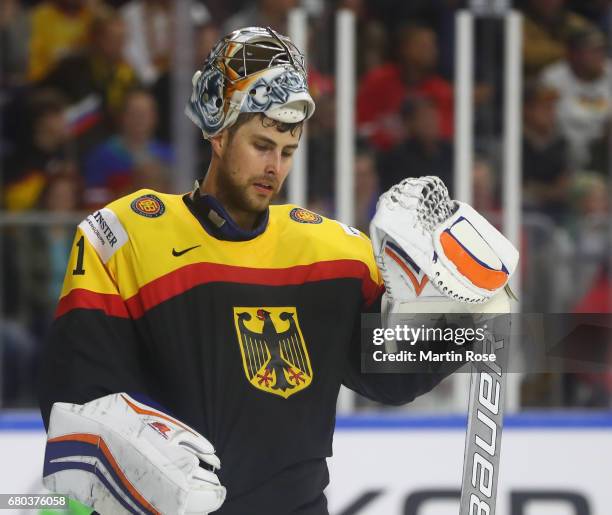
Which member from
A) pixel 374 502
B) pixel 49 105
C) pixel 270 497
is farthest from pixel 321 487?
pixel 49 105

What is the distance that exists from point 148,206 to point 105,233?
102 mm

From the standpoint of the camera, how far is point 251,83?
7.38 ft

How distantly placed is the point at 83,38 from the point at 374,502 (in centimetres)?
221

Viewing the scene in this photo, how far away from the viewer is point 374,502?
4.01 metres

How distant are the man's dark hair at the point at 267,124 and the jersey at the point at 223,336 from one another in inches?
6.1

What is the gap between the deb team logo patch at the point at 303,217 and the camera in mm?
2438

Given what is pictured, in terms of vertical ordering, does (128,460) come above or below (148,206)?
below

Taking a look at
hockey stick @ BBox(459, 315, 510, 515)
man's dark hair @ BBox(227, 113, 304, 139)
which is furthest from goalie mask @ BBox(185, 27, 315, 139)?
hockey stick @ BBox(459, 315, 510, 515)

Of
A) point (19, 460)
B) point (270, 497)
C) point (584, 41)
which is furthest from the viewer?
point (584, 41)

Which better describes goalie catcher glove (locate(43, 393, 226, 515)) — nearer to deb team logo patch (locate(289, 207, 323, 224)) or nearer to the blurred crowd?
deb team logo patch (locate(289, 207, 323, 224))

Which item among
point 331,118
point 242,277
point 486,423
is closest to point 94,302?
point 242,277

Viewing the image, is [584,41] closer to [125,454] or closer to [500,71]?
[500,71]

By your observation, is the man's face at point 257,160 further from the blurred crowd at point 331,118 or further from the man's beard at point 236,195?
the blurred crowd at point 331,118

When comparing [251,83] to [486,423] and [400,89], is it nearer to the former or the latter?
[486,423]
